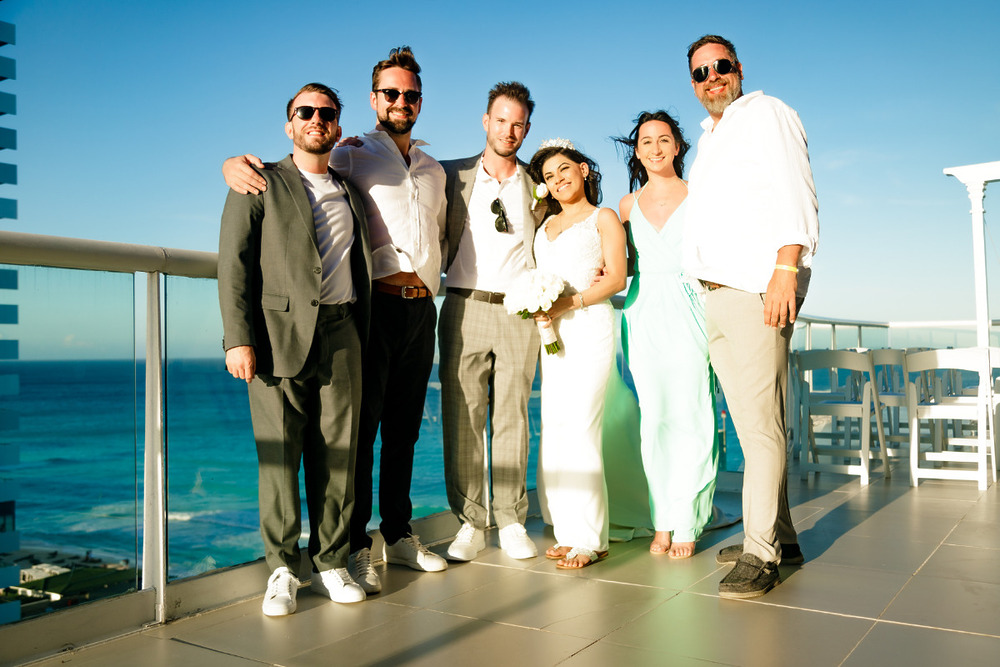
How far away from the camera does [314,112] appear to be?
9.37 ft

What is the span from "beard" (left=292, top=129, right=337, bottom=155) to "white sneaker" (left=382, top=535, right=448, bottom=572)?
5.08 feet

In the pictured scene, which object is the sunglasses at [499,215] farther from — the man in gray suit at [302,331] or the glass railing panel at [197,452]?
the glass railing panel at [197,452]

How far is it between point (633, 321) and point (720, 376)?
0.66 m

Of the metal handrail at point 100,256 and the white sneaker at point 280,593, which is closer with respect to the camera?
the metal handrail at point 100,256

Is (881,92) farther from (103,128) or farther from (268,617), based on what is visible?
(103,128)

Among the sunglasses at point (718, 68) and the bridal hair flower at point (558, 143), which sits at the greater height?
the sunglasses at point (718, 68)

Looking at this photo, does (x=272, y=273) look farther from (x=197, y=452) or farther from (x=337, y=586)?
(x=337, y=586)

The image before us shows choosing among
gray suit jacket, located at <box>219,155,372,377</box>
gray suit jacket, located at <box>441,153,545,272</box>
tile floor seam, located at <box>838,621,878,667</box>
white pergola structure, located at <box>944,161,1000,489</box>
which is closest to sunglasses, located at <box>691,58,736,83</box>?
gray suit jacket, located at <box>441,153,545,272</box>

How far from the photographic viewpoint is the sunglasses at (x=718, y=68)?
10.4 feet

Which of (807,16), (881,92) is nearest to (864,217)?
(881,92)

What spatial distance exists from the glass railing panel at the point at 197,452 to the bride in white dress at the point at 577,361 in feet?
4.07

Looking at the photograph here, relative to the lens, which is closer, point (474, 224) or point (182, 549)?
point (182, 549)

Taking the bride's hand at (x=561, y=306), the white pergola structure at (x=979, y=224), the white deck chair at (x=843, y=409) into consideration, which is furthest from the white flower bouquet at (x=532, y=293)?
the white pergola structure at (x=979, y=224)

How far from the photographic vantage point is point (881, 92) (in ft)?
98.8
